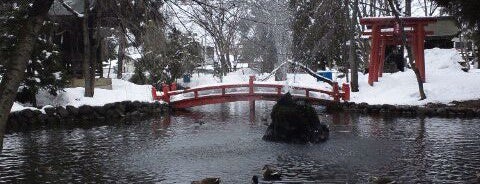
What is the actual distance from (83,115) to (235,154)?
11.8m

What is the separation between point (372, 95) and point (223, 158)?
55.2 feet

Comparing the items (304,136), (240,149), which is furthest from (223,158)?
(304,136)

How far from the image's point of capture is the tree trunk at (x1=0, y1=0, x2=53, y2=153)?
20.7 feet

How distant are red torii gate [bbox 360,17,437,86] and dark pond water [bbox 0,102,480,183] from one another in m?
7.36

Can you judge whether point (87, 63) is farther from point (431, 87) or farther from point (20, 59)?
point (20, 59)

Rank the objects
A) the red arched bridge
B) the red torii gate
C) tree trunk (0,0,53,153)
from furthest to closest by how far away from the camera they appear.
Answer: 1. the red arched bridge
2. the red torii gate
3. tree trunk (0,0,53,153)

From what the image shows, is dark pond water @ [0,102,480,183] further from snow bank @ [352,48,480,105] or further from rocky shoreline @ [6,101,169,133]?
snow bank @ [352,48,480,105]

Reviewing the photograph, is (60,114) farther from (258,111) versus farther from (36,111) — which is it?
(258,111)

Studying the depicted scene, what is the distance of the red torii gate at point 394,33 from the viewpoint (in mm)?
27375

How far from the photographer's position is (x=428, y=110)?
77.0 ft

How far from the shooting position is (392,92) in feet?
91.0

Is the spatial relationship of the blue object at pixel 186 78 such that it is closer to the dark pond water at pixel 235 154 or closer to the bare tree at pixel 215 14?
the dark pond water at pixel 235 154

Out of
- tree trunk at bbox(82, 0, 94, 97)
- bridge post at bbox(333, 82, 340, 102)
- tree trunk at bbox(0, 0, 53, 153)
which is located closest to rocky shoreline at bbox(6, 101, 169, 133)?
Result: tree trunk at bbox(82, 0, 94, 97)

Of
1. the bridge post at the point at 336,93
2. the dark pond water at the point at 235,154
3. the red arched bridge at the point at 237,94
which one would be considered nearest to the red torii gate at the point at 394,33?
the red arched bridge at the point at 237,94
